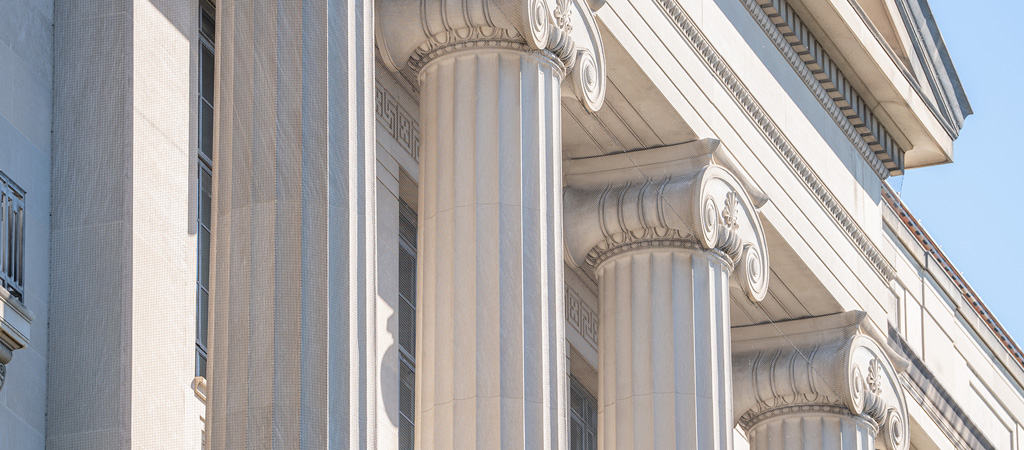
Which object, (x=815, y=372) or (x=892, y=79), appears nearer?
(x=815, y=372)

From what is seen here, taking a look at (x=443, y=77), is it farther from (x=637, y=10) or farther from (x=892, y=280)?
(x=892, y=280)

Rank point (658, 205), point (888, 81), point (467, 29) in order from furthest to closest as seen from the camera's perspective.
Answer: point (888, 81) < point (658, 205) < point (467, 29)

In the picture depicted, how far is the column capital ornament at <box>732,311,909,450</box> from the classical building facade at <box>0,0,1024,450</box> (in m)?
0.05

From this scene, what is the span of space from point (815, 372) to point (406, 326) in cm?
670

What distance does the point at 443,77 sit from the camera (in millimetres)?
15938

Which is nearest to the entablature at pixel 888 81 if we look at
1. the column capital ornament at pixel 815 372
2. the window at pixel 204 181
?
the column capital ornament at pixel 815 372

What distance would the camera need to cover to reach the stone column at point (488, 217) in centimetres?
1479

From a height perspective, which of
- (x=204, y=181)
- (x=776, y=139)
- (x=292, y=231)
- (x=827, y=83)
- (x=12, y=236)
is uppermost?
(x=827, y=83)

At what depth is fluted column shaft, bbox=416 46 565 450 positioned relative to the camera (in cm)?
1476

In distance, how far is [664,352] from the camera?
18969 mm

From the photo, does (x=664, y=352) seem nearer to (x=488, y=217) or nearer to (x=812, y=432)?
(x=488, y=217)

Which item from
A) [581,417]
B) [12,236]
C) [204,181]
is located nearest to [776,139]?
[581,417]

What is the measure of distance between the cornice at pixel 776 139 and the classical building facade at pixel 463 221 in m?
0.05

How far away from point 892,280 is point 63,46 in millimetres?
16363
